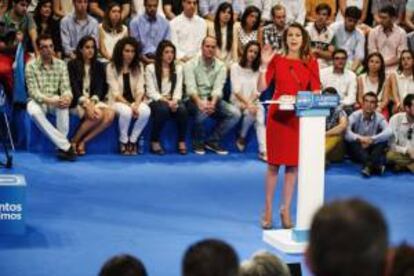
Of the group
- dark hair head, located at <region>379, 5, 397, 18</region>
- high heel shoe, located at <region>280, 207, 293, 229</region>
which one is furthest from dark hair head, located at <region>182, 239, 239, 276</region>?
dark hair head, located at <region>379, 5, 397, 18</region>

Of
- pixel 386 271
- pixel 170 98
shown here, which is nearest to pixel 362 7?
pixel 170 98

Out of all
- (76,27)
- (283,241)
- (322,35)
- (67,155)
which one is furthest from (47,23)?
(283,241)

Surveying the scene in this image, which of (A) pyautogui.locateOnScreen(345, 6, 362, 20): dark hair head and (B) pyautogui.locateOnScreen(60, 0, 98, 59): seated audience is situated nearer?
(B) pyautogui.locateOnScreen(60, 0, 98, 59): seated audience

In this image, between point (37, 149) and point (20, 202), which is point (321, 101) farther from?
point (37, 149)

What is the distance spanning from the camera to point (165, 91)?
1008 cm

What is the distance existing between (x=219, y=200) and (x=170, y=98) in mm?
2292

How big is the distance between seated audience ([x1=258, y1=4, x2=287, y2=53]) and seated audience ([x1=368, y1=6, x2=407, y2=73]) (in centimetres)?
115

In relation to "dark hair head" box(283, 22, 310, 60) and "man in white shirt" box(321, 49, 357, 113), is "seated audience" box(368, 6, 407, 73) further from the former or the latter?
"dark hair head" box(283, 22, 310, 60)

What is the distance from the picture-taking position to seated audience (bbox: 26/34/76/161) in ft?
31.3

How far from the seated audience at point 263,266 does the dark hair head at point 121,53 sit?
268 inches

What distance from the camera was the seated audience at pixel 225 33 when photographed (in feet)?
35.1

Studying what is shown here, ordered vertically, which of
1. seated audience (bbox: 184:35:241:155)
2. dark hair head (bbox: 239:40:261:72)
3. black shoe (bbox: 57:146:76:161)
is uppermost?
dark hair head (bbox: 239:40:261:72)

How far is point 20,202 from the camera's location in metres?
6.57

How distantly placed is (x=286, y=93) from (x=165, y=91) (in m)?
3.72
